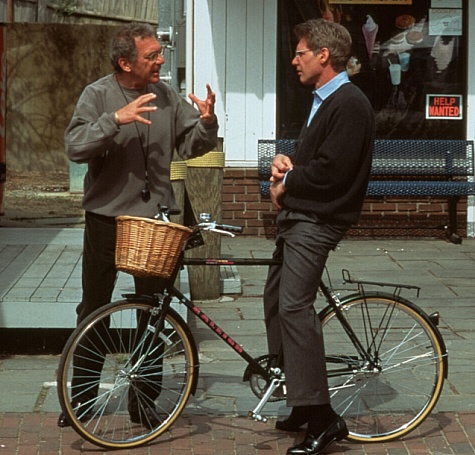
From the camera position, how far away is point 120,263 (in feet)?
16.9

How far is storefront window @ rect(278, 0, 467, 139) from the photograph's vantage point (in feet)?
40.7

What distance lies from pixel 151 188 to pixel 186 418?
3.61 ft

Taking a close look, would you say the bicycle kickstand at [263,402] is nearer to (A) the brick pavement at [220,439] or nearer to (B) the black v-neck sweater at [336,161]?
(A) the brick pavement at [220,439]

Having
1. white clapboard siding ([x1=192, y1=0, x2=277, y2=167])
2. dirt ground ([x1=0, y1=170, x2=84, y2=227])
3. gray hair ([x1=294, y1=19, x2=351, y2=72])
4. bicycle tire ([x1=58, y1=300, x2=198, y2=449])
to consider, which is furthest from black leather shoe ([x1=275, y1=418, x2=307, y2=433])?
dirt ground ([x1=0, y1=170, x2=84, y2=227])

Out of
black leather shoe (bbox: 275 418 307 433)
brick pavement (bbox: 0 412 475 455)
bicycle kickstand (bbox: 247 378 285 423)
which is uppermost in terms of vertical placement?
bicycle kickstand (bbox: 247 378 285 423)

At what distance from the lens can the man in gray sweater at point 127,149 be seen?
5438 mm

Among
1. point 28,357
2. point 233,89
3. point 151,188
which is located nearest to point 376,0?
point 233,89

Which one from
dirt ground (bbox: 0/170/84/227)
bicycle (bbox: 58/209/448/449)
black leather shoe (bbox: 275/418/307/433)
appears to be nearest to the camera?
bicycle (bbox: 58/209/448/449)

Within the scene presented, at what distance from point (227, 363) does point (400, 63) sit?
620 centimetres

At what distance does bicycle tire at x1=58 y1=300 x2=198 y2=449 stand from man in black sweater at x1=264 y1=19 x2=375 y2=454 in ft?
1.58

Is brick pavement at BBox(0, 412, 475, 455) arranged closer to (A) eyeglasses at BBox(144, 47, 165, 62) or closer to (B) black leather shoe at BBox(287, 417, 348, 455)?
(B) black leather shoe at BBox(287, 417, 348, 455)

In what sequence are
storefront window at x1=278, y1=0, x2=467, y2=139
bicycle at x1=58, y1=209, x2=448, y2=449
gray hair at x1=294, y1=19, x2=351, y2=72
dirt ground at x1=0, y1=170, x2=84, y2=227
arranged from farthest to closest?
dirt ground at x1=0, y1=170, x2=84, y2=227, storefront window at x1=278, y1=0, x2=467, y2=139, bicycle at x1=58, y1=209, x2=448, y2=449, gray hair at x1=294, y1=19, x2=351, y2=72

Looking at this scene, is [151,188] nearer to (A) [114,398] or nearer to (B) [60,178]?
(A) [114,398]

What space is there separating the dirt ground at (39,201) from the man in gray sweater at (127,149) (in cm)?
727
